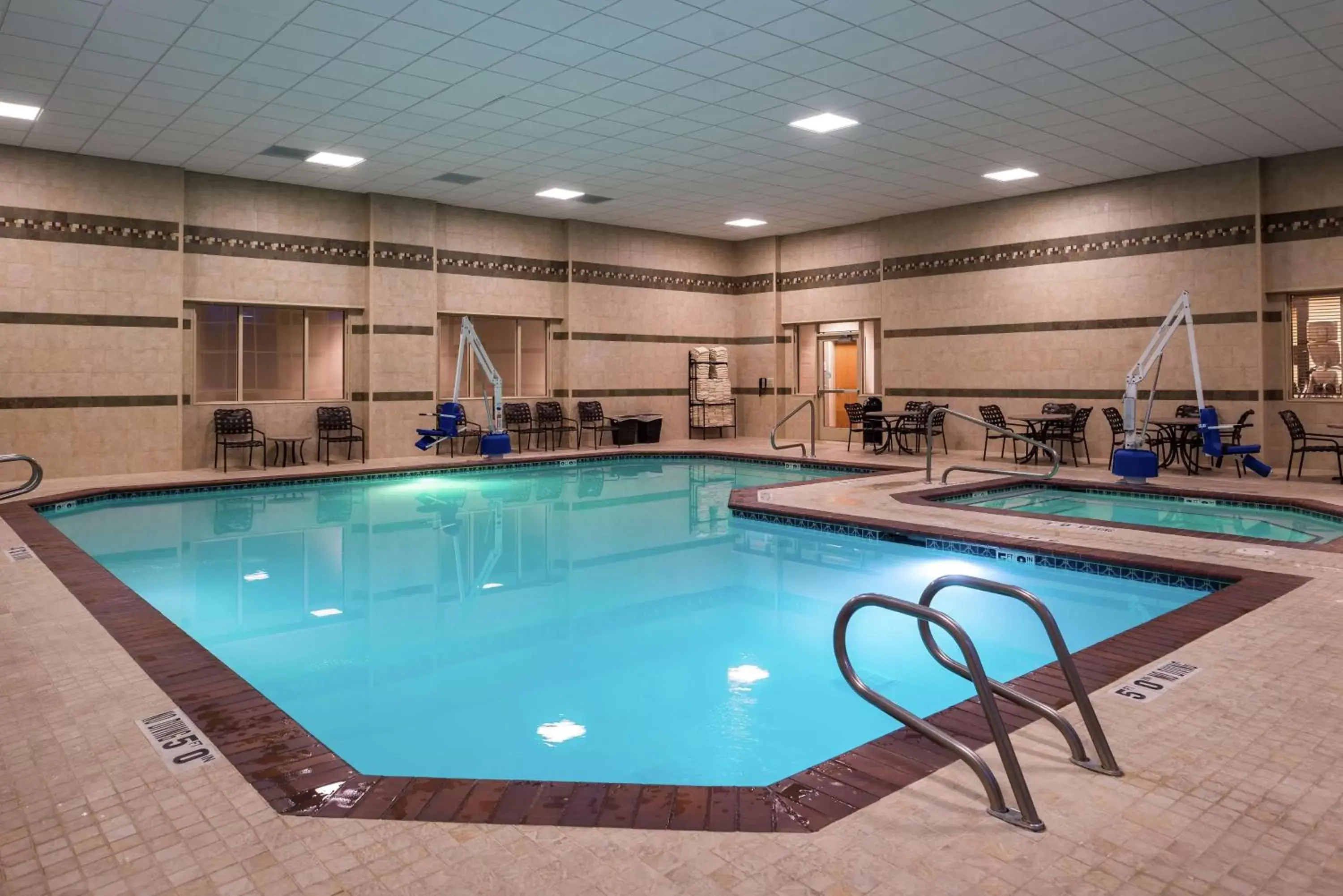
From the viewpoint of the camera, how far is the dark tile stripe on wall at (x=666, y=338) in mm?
15312

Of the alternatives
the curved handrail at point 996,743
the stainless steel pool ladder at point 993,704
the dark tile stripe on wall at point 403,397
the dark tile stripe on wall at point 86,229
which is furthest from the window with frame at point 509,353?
the curved handrail at point 996,743

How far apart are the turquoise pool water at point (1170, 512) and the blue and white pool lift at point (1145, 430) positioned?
1.00 feet

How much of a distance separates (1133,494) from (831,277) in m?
7.43

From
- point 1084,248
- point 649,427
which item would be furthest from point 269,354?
point 1084,248

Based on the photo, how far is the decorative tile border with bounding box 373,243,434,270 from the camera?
1299cm

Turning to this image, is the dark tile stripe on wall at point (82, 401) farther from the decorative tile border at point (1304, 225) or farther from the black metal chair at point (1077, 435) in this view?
the decorative tile border at point (1304, 225)

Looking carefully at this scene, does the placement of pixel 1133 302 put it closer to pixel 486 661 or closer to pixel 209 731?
pixel 486 661

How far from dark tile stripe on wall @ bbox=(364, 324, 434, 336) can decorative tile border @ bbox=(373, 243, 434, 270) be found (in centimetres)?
83

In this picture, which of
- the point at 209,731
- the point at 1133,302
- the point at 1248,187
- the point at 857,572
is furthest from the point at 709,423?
the point at 209,731

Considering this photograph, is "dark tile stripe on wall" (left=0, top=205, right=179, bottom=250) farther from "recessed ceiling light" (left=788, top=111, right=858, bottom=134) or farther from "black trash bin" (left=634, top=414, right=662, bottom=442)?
"recessed ceiling light" (left=788, top=111, right=858, bottom=134)

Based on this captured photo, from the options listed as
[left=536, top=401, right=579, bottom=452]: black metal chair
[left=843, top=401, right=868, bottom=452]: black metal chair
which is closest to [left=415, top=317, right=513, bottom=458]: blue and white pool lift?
[left=536, top=401, right=579, bottom=452]: black metal chair

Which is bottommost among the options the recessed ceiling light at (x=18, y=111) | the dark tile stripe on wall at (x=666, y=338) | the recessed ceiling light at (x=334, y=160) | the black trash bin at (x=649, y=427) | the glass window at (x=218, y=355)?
the black trash bin at (x=649, y=427)

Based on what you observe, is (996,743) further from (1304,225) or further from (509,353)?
(509,353)

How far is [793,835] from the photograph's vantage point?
7.99 feet
